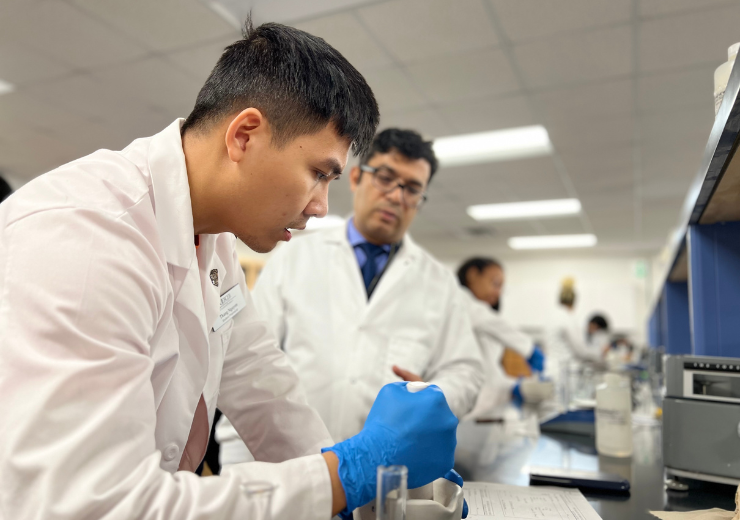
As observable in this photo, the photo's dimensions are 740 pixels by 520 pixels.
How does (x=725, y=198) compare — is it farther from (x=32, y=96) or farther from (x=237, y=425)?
(x=32, y=96)

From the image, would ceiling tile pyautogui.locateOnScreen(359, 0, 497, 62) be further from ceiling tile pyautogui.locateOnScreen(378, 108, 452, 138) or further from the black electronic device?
the black electronic device

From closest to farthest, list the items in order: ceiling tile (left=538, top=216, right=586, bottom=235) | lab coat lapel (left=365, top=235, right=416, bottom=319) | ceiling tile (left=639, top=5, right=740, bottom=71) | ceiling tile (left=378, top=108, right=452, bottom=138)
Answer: lab coat lapel (left=365, top=235, right=416, bottom=319) → ceiling tile (left=639, top=5, right=740, bottom=71) → ceiling tile (left=378, top=108, right=452, bottom=138) → ceiling tile (left=538, top=216, right=586, bottom=235)

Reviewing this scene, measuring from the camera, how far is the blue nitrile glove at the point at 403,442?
2.31 feet

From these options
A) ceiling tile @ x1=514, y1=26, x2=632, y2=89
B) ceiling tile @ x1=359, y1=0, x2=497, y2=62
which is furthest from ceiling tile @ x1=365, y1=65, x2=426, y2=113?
ceiling tile @ x1=514, y1=26, x2=632, y2=89

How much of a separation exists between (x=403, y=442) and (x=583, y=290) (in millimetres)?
9578

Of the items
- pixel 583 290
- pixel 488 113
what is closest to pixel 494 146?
pixel 488 113

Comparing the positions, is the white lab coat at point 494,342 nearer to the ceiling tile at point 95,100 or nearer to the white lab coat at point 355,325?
the white lab coat at point 355,325

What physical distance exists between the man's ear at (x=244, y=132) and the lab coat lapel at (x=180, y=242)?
3.8 inches

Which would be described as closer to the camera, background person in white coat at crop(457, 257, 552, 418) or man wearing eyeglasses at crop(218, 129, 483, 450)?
man wearing eyeglasses at crop(218, 129, 483, 450)

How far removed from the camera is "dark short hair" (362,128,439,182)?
1.72 m

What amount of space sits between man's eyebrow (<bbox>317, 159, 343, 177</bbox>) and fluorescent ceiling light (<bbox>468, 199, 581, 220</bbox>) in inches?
216

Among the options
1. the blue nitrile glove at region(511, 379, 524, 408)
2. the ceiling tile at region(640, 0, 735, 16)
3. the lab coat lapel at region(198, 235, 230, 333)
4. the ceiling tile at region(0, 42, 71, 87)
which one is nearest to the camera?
the lab coat lapel at region(198, 235, 230, 333)

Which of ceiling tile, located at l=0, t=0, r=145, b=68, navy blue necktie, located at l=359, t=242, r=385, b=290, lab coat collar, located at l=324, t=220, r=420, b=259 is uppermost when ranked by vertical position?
ceiling tile, located at l=0, t=0, r=145, b=68

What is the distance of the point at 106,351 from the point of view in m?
0.60
